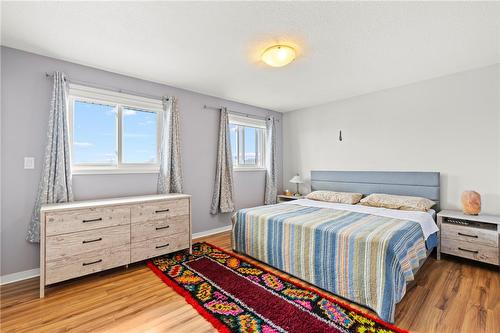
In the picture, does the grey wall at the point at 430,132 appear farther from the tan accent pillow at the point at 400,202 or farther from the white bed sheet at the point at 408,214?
the white bed sheet at the point at 408,214

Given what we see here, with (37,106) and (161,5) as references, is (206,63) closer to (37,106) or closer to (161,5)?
(161,5)

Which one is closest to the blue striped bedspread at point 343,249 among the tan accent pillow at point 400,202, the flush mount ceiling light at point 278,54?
the tan accent pillow at point 400,202

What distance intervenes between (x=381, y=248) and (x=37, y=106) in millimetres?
3625

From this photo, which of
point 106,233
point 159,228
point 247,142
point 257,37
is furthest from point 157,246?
point 247,142

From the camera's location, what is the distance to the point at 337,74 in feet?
10.1

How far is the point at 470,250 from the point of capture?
264cm

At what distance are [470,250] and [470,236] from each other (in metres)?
0.16

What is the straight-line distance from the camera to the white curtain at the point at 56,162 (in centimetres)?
243

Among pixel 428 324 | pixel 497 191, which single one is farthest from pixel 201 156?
pixel 497 191

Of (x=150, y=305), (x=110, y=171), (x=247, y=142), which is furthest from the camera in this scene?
(x=247, y=142)

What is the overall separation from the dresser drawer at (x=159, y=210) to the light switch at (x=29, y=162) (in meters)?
1.10

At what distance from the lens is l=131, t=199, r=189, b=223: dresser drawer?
2.64 m

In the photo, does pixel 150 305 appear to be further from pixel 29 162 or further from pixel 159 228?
pixel 29 162

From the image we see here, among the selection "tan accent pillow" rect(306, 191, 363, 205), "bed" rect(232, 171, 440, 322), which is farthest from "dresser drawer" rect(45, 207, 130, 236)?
"tan accent pillow" rect(306, 191, 363, 205)
